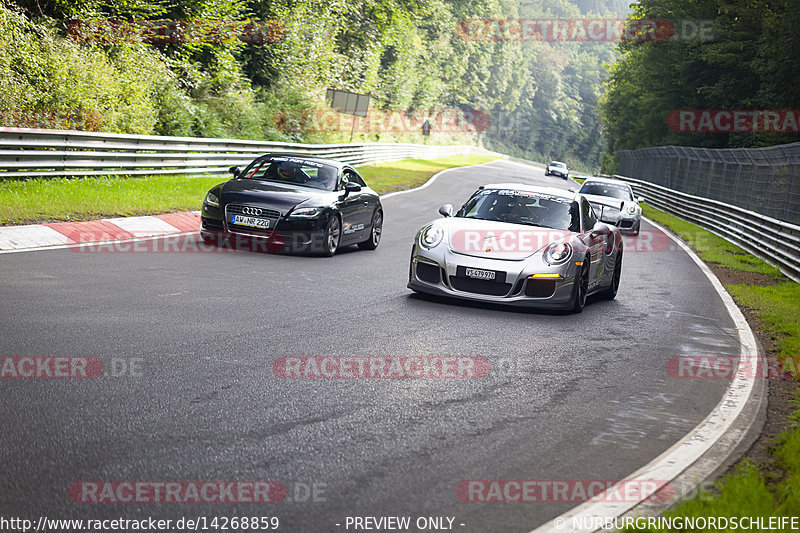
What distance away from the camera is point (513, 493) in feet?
14.8

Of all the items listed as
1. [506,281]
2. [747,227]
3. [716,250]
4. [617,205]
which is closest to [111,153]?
[506,281]

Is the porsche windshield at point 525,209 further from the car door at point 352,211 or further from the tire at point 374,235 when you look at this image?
the tire at point 374,235

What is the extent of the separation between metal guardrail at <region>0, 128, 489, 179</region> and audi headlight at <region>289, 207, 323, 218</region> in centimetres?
603

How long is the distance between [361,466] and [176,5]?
3187cm

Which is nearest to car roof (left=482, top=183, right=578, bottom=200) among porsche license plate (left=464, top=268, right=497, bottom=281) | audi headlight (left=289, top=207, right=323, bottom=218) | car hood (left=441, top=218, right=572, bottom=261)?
car hood (left=441, top=218, right=572, bottom=261)

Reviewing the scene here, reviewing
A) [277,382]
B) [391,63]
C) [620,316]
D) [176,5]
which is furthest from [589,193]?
[391,63]

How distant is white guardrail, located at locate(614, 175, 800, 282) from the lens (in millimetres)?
16969

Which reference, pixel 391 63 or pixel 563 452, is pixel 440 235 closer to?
pixel 563 452

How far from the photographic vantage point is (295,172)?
1518cm

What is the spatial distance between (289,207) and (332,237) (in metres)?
0.96

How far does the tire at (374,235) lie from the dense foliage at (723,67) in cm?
2723

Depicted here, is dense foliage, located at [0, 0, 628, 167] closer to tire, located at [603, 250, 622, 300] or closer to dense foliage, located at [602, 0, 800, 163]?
tire, located at [603, 250, 622, 300]

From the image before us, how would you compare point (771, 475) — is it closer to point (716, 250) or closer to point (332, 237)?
point (332, 237)

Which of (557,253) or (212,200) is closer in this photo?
(557,253)
